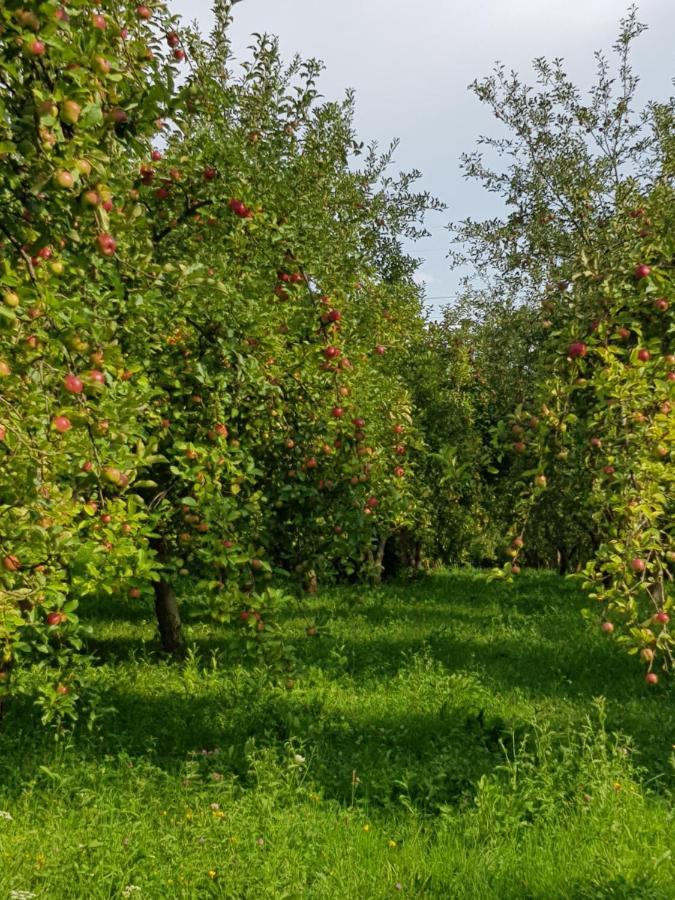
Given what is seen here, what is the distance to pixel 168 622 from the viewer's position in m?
8.87

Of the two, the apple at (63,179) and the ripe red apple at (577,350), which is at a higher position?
the ripe red apple at (577,350)

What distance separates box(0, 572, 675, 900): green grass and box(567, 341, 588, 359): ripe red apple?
2.62 m

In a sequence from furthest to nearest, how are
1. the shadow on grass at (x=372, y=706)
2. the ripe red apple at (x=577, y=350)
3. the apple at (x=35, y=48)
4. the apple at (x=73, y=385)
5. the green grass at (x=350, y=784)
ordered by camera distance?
the shadow on grass at (x=372, y=706)
the green grass at (x=350, y=784)
the ripe red apple at (x=577, y=350)
the apple at (x=73, y=385)
the apple at (x=35, y=48)

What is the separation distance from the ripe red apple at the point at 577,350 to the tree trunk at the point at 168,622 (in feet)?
20.5

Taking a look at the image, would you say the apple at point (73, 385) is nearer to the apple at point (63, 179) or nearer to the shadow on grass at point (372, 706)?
the apple at point (63, 179)

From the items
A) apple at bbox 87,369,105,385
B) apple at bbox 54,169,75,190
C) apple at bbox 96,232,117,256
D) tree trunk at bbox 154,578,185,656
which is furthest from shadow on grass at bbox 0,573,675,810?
apple at bbox 54,169,75,190

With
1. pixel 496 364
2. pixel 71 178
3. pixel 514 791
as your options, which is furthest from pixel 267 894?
pixel 496 364

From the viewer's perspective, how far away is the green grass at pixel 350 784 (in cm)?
400

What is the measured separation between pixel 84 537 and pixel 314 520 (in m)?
1.69

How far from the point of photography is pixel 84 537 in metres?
5.08

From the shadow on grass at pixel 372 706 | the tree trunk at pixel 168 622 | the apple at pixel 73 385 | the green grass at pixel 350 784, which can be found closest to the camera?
the apple at pixel 73 385

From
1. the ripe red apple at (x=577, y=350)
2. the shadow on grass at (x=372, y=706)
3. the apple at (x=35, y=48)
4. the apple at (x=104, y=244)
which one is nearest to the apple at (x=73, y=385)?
the apple at (x=104, y=244)

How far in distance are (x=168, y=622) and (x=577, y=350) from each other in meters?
6.60

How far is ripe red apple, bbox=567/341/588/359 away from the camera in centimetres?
372
